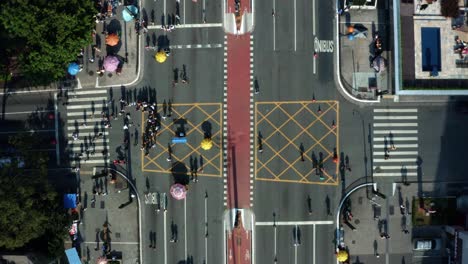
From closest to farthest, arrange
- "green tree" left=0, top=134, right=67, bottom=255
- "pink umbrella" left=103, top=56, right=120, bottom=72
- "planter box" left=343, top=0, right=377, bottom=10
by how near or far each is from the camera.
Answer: "green tree" left=0, top=134, right=67, bottom=255 < "pink umbrella" left=103, top=56, right=120, bottom=72 < "planter box" left=343, top=0, right=377, bottom=10

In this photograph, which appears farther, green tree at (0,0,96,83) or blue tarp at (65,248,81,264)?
blue tarp at (65,248,81,264)

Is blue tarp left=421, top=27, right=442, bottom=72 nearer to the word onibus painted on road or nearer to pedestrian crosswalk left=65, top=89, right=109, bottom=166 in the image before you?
the word onibus painted on road

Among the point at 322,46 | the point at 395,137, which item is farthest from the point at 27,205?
the point at 395,137

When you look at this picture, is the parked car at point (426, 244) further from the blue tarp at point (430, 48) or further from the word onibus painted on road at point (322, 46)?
the word onibus painted on road at point (322, 46)

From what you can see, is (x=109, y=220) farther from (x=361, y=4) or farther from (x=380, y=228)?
(x=361, y=4)

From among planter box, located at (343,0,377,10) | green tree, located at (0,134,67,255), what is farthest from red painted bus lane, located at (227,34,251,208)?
green tree, located at (0,134,67,255)

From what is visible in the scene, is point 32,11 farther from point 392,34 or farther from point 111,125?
point 392,34
